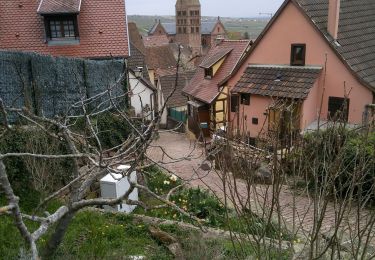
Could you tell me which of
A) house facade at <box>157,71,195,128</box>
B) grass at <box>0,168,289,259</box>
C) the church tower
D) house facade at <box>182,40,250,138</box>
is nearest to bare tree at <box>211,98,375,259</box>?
grass at <box>0,168,289,259</box>

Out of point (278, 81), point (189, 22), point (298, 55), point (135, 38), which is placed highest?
point (189, 22)

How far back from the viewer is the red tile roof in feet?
51.0

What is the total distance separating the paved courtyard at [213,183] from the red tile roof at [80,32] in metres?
4.60

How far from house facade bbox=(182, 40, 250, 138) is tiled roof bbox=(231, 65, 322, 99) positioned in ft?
12.1

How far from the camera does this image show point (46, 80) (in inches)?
500

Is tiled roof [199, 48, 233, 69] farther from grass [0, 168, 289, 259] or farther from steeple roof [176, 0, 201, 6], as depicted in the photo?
steeple roof [176, 0, 201, 6]

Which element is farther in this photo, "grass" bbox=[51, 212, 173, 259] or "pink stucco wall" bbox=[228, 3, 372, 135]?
"pink stucco wall" bbox=[228, 3, 372, 135]

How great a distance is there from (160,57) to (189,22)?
39541 mm

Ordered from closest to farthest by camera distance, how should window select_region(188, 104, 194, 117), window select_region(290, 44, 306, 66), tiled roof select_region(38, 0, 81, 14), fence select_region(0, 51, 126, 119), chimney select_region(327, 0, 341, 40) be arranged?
1. fence select_region(0, 51, 126, 119)
2. tiled roof select_region(38, 0, 81, 14)
3. chimney select_region(327, 0, 341, 40)
4. window select_region(290, 44, 306, 66)
5. window select_region(188, 104, 194, 117)

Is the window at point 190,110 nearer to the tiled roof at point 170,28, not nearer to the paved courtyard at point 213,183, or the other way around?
the paved courtyard at point 213,183

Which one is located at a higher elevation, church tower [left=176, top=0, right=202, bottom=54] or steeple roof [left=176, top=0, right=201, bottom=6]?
steeple roof [left=176, top=0, right=201, bottom=6]

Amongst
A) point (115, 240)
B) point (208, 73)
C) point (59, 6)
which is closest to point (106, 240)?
point (115, 240)

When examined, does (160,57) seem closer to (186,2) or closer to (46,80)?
(46,80)

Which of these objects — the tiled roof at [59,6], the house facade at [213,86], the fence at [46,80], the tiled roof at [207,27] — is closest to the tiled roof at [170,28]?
the tiled roof at [207,27]
